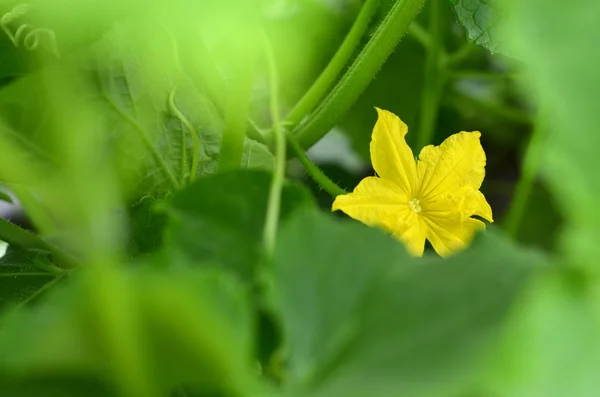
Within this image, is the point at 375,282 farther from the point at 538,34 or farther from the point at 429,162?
the point at 429,162

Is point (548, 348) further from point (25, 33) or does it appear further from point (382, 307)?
point (25, 33)

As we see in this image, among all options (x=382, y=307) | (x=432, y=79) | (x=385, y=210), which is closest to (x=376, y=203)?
(x=385, y=210)

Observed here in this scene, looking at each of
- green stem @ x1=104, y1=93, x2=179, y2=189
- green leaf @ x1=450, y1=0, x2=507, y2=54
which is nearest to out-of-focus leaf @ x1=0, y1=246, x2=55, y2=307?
green stem @ x1=104, y1=93, x2=179, y2=189

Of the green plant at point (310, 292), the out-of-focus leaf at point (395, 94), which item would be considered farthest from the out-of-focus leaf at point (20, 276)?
the out-of-focus leaf at point (395, 94)

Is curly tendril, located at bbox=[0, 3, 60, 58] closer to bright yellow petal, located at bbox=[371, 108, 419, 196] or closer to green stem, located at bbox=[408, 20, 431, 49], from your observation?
bright yellow petal, located at bbox=[371, 108, 419, 196]

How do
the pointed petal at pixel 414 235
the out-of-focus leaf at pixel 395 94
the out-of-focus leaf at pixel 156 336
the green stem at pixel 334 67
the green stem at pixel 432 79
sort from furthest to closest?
the out-of-focus leaf at pixel 395 94 → the green stem at pixel 432 79 → the green stem at pixel 334 67 → the pointed petal at pixel 414 235 → the out-of-focus leaf at pixel 156 336

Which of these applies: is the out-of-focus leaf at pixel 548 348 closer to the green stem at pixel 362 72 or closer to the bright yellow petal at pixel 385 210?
the bright yellow petal at pixel 385 210
